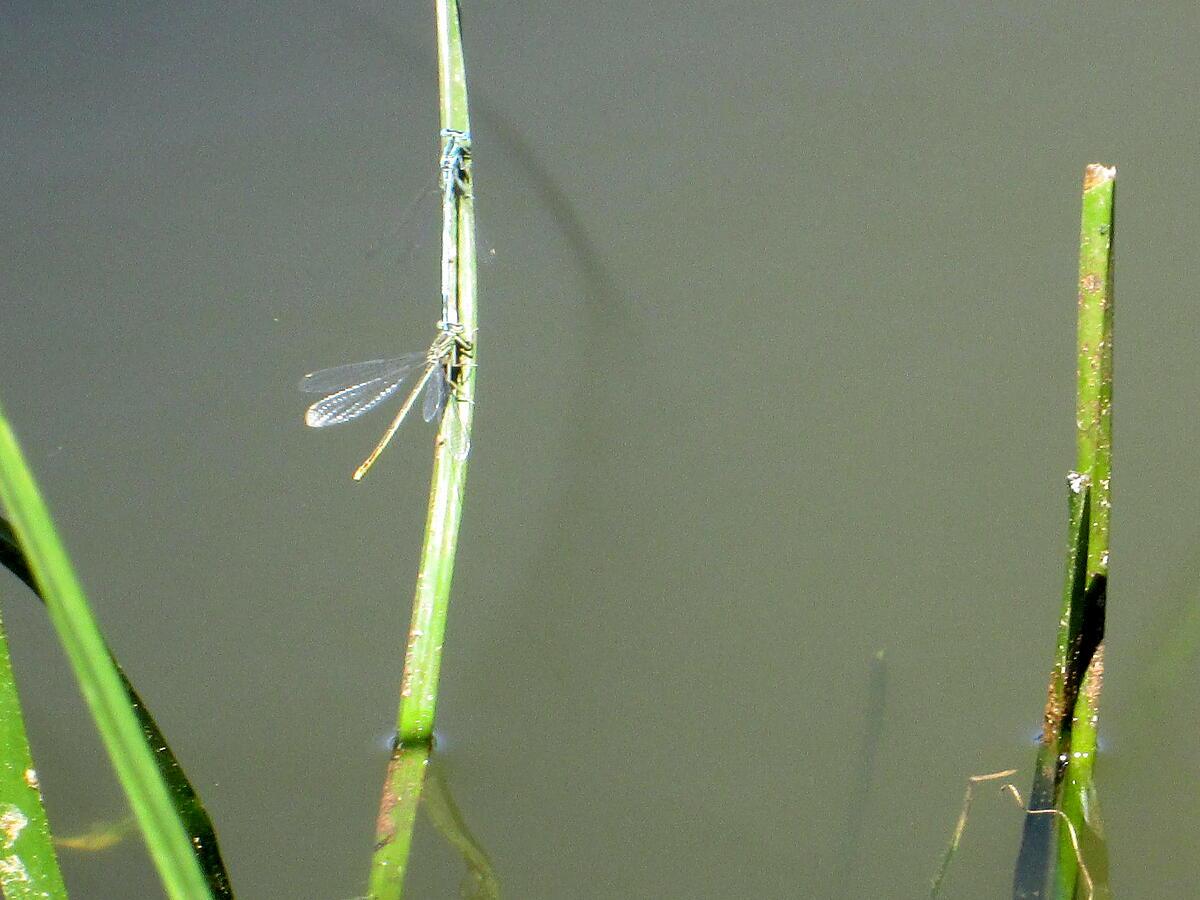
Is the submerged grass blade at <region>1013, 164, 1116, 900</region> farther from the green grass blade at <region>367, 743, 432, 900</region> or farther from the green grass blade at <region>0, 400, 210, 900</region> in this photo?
the green grass blade at <region>0, 400, 210, 900</region>

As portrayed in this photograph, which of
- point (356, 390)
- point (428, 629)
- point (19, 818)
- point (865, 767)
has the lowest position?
point (19, 818)

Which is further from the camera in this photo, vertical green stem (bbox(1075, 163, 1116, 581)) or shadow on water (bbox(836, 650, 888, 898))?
shadow on water (bbox(836, 650, 888, 898))

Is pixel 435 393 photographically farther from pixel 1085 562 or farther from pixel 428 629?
pixel 1085 562

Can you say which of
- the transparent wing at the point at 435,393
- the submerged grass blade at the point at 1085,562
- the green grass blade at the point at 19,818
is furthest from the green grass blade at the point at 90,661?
the transparent wing at the point at 435,393

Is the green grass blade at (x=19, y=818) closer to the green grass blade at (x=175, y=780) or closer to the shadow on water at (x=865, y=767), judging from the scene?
the green grass blade at (x=175, y=780)

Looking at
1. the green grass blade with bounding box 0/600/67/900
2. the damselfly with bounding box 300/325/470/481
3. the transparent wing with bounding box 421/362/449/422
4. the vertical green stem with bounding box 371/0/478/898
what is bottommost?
the green grass blade with bounding box 0/600/67/900

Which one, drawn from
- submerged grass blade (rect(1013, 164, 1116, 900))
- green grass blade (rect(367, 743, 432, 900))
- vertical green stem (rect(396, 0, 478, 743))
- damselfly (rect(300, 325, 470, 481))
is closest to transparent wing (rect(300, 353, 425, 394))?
damselfly (rect(300, 325, 470, 481))

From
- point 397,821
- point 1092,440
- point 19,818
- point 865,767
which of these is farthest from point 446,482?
point 865,767
